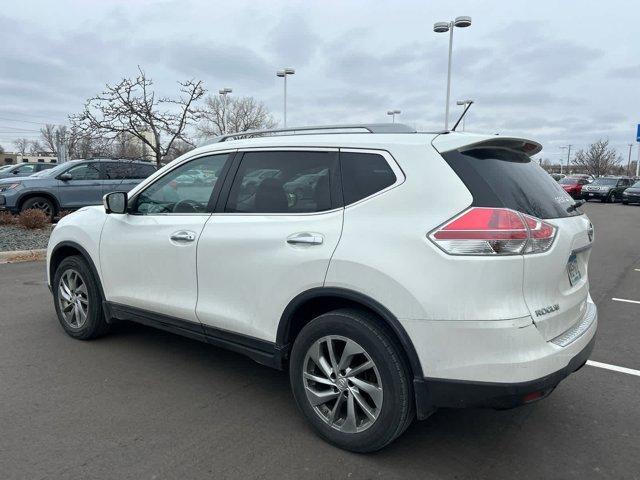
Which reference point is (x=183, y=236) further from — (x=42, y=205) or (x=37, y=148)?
(x=37, y=148)

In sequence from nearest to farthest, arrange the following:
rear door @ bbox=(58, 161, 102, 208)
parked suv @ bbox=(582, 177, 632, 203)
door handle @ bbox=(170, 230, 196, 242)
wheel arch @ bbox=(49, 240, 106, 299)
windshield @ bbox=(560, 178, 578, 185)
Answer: door handle @ bbox=(170, 230, 196, 242) → wheel arch @ bbox=(49, 240, 106, 299) → rear door @ bbox=(58, 161, 102, 208) → parked suv @ bbox=(582, 177, 632, 203) → windshield @ bbox=(560, 178, 578, 185)

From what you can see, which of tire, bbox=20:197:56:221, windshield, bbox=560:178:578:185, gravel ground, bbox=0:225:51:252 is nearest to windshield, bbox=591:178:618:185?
windshield, bbox=560:178:578:185

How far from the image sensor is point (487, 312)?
99.4 inches

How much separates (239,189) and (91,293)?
1.98 m

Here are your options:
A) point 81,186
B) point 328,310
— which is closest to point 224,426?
point 328,310

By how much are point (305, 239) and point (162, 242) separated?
1395 mm

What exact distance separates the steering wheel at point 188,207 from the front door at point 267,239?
215 millimetres

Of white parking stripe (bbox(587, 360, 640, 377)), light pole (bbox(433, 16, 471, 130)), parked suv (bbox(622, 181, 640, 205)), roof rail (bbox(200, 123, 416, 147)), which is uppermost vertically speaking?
light pole (bbox(433, 16, 471, 130))

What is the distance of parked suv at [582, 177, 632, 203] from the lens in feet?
113

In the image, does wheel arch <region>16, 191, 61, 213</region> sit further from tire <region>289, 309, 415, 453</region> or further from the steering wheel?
tire <region>289, 309, 415, 453</region>

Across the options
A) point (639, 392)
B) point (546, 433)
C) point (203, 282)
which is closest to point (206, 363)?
point (203, 282)

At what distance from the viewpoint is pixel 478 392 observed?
8.47ft

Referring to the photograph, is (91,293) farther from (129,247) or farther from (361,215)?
(361,215)

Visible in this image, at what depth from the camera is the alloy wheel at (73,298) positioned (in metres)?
4.75
